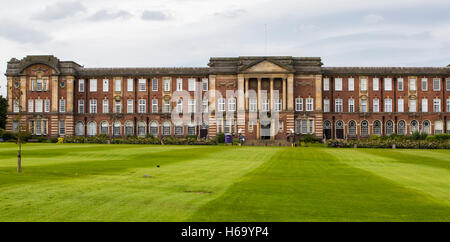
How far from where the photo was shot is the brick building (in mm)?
77438

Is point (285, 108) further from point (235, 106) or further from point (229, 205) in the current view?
point (229, 205)

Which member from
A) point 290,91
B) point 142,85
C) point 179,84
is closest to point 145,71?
point 142,85

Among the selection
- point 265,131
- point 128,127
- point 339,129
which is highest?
point 128,127

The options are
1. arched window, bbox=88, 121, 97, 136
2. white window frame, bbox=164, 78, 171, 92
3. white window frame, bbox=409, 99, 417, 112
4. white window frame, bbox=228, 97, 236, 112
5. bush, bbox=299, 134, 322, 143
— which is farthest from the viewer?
arched window, bbox=88, 121, 97, 136

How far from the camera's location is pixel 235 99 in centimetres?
7831

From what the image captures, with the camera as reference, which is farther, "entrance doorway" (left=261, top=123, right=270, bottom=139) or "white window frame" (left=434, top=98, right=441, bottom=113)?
"white window frame" (left=434, top=98, right=441, bottom=113)

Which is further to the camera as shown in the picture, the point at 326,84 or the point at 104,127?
the point at 104,127

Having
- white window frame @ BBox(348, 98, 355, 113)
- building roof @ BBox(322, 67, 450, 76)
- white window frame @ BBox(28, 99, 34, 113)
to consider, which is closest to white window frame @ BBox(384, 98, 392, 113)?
building roof @ BBox(322, 67, 450, 76)

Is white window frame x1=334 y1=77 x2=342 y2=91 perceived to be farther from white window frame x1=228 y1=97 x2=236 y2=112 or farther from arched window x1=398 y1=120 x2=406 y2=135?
white window frame x1=228 y1=97 x2=236 y2=112

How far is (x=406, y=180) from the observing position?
23188 mm

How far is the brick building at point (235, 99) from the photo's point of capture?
254 feet

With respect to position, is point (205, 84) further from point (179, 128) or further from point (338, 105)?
point (338, 105)

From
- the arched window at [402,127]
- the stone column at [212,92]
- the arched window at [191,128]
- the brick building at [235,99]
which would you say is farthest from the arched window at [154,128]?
the arched window at [402,127]

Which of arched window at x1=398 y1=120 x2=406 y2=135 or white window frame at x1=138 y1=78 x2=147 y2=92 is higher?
white window frame at x1=138 y1=78 x2=147 y2=92
